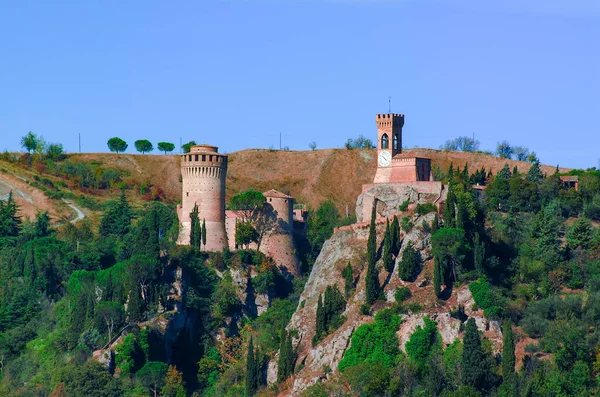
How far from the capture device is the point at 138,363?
87.5 metres

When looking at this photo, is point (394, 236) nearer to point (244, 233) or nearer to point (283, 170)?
point (244, 233)

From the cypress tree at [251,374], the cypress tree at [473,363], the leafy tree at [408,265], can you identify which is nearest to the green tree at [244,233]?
the cypress tree at [251,374]

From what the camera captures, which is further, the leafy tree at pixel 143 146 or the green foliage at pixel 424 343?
the leafy tree at pixel 143 146

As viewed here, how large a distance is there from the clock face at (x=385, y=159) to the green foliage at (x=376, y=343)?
18.6 metres

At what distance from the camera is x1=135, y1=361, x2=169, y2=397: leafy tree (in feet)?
283

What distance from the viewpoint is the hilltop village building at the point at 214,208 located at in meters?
99.1

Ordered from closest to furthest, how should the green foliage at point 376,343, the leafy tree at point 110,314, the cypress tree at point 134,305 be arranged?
the green foliage at point 376,343 < the leafy tree at point 110,314 < the cypress tree at point 134,305

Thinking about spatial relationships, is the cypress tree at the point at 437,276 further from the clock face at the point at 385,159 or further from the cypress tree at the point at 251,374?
the clock face at the point at 385,159

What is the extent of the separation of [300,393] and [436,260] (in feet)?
36.1

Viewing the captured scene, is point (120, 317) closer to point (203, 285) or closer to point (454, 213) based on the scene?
point (203, 285)

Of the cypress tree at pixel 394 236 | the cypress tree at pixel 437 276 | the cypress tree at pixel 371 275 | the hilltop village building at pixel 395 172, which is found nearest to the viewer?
the cypress tree at pixel 437 276

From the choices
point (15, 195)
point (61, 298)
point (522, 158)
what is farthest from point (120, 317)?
point (522, 158)

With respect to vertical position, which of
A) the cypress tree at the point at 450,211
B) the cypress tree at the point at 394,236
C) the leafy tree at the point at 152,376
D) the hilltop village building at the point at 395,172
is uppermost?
the hilltop village building at the point at 395,172

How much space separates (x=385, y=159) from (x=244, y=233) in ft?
36.0
